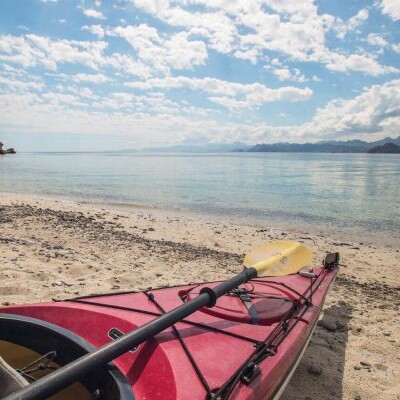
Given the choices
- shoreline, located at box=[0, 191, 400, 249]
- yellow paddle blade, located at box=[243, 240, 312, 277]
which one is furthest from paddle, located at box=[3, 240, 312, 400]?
shoreline, located at box=[0, 191, 400, 249]

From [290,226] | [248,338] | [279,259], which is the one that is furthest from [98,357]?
[290,226]

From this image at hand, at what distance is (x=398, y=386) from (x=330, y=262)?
232 centimetres

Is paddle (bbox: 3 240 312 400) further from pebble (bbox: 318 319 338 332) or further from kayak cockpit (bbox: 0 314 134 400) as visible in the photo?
pebble (bbox: 318 319 338 332)

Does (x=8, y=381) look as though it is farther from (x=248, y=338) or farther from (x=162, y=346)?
(x=248, y=338)

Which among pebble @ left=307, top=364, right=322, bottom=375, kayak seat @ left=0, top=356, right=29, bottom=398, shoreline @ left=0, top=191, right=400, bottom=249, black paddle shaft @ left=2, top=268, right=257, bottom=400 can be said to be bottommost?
shoreline @ left=0, top=191, right=400, bottom=249

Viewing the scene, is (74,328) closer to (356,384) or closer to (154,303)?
(154,303)

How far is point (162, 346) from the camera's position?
3.32 metres

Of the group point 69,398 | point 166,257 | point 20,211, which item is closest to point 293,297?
point 69,398

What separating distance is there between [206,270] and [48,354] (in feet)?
19.7

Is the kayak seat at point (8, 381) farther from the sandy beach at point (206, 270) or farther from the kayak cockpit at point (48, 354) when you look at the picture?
the sandy beach at point (206, 270)

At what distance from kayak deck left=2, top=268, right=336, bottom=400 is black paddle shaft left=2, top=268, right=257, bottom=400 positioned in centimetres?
38

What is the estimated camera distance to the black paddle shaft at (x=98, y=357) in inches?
77.8

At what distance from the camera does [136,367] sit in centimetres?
314

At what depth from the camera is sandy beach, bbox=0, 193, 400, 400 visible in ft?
16.3
